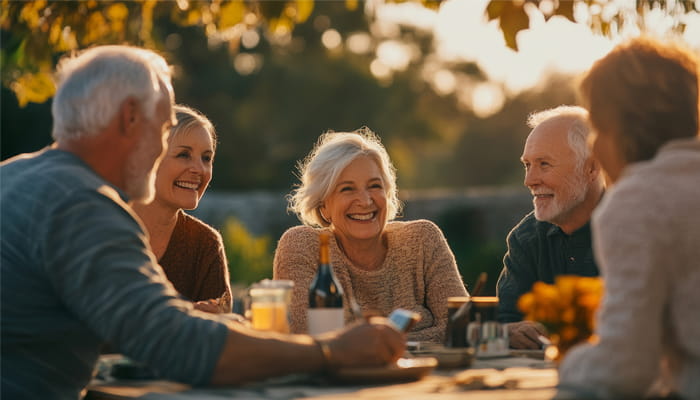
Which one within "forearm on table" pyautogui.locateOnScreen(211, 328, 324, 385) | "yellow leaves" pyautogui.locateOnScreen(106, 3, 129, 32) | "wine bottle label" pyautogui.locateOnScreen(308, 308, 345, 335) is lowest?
"forearm on table" pyautogui.locateOnScreen(211, 328, 324, 385)

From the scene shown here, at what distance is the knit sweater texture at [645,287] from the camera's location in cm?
208

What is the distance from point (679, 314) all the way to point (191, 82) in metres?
28.9

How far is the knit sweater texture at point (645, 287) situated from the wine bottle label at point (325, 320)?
1109mm

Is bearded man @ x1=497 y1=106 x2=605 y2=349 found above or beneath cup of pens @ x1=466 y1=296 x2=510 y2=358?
above

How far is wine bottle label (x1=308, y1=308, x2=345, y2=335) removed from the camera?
10.3 ft

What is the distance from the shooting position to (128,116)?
2.69 metres

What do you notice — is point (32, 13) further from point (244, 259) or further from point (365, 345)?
point (244, 259)

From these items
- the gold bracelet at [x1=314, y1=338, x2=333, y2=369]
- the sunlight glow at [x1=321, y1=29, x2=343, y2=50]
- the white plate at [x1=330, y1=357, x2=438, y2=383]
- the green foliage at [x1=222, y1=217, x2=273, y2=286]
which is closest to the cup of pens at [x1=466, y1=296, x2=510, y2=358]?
the white plate at [x1=330, y1=357, x2=438, y2=383]

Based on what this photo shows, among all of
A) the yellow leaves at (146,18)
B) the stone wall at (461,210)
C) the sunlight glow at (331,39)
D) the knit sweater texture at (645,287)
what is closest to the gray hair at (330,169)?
the yellow leaves at (146,18)

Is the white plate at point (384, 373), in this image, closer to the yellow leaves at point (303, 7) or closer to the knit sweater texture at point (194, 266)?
the knit sweater texture at point (194, 266)

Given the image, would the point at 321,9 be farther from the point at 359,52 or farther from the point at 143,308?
the point at 143,308

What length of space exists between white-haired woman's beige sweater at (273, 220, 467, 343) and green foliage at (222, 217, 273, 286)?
7283 mm

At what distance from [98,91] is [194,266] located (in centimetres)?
228

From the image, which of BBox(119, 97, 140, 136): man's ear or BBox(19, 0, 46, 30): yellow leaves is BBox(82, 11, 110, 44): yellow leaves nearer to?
BBox(19, 0, 46, 30): yellow leaves
